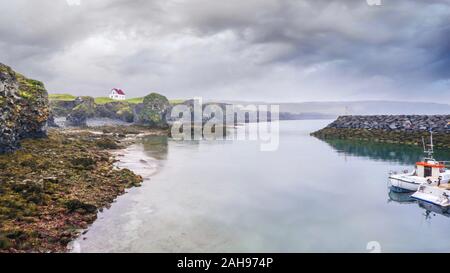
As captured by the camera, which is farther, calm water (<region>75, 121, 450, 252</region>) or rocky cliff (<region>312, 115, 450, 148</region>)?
rocky cliff (<region>312, 115, 450, 148</region>)

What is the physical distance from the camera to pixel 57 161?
4112 cm

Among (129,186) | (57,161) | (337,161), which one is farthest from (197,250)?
(337,161)

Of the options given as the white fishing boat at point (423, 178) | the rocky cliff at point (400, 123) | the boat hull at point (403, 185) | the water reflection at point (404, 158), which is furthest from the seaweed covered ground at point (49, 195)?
the rocky cliff at point (400, 123)

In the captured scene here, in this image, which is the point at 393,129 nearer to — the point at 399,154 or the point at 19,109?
the point at 399,154

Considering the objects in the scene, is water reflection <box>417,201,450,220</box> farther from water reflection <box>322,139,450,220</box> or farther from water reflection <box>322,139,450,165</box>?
water reflection <box>322,139,450,165</box>

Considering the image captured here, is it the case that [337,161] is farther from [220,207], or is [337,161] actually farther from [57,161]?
[57,161]

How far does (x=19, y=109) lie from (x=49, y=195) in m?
25.3

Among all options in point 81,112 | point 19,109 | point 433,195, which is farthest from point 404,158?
point 81,112

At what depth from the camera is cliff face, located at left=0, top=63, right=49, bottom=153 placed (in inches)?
1583

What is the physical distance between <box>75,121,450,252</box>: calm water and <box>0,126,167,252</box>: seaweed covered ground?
170 centimetres

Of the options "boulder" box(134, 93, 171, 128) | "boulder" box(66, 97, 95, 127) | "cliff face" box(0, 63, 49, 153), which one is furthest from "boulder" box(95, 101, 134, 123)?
"cliff face" box(0, 63, 49, 153)
